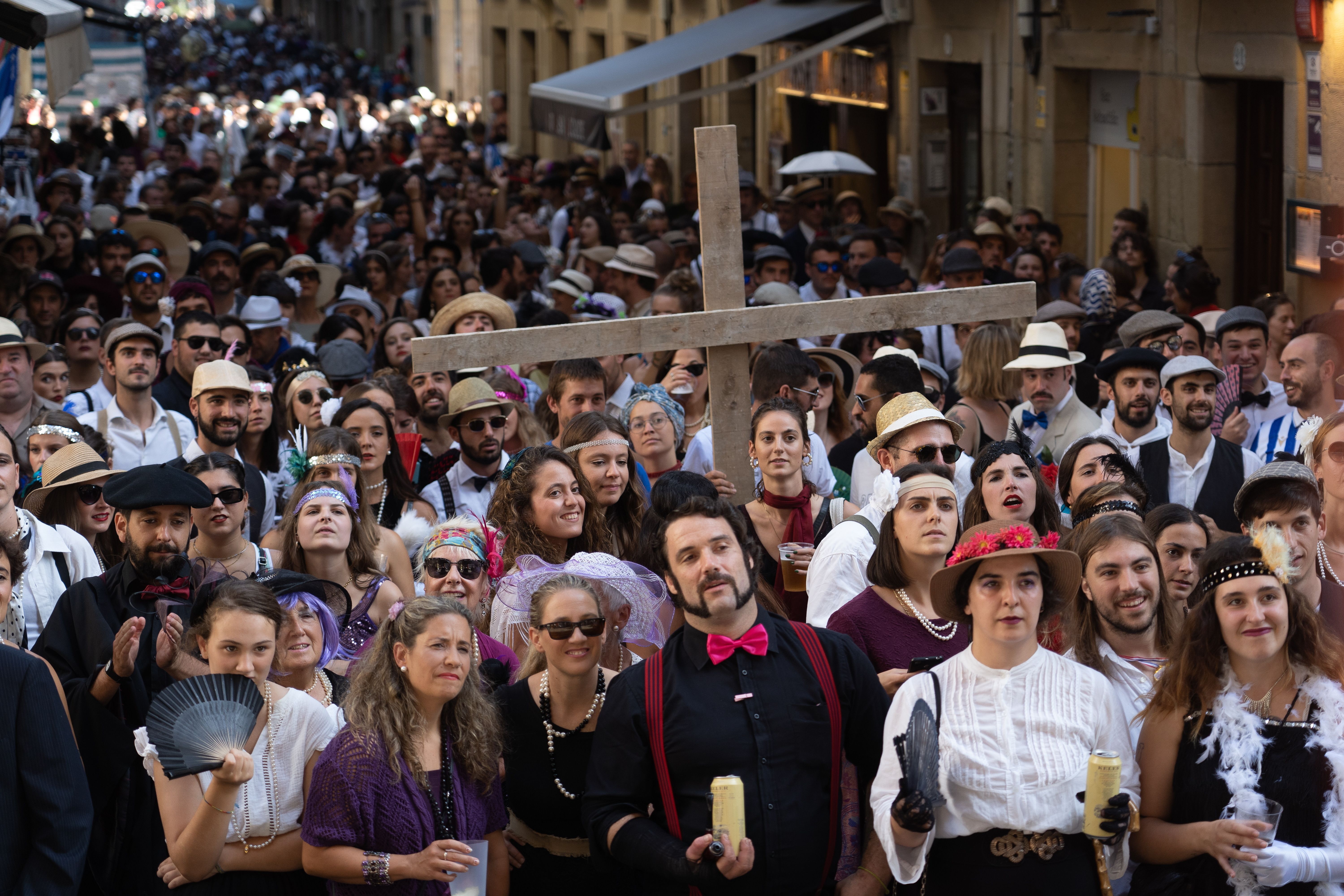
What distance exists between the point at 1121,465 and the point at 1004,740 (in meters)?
2.42

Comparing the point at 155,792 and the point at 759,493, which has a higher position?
the point at 759,493

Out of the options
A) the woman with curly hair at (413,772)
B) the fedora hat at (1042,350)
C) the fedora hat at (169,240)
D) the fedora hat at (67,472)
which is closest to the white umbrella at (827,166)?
the fedora hat at (169,240)

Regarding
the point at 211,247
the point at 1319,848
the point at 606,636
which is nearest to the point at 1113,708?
the point at 1319,848

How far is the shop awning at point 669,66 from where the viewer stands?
17.5m

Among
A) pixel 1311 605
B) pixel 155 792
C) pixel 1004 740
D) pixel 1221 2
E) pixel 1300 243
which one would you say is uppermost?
pixel 1221 2

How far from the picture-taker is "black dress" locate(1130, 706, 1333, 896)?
12.8ft

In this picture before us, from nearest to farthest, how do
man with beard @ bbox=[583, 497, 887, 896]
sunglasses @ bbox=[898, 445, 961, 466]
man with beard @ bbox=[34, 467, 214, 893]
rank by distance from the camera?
man with beard @ bbox=[583, 497, 887, 896]
man with beard @ bbox=[34, 467, 214, 893]
sunglasses @ bbox=[898, 445, 961, 466]

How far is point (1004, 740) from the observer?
152 inches

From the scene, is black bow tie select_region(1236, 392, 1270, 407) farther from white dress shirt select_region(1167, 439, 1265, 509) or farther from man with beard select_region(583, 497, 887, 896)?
man with beard select_region(583, 497, 887, 896)

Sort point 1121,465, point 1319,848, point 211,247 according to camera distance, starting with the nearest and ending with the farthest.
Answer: point 1319,848, point 1121,465, point 211,247

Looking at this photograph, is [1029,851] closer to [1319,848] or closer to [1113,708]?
[1113,708]

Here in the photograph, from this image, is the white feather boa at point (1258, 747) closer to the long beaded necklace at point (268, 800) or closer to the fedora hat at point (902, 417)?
the fedora hat at point (902, 417)

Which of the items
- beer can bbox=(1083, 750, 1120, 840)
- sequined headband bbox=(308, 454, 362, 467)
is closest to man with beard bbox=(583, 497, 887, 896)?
beer can bbox=(1083, 750, 1120, 840)

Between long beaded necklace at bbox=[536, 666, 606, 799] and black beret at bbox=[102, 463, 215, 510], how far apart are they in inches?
60.7
